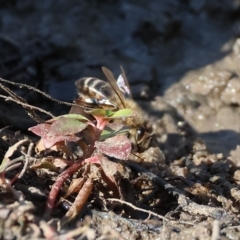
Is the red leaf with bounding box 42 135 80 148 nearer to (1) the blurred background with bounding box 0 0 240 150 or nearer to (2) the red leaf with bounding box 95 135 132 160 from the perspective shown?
(2) the red leaf with bounding box 95 135 132 160

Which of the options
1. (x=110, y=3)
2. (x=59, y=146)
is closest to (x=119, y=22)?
(x=110, y=3)

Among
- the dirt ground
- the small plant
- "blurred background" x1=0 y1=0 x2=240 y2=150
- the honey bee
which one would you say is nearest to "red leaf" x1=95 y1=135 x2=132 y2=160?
the small plant

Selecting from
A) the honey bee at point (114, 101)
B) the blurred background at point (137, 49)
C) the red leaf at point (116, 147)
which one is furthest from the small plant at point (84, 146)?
the blurred background at point (137, 49)

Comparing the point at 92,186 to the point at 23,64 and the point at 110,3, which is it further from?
the point at 110,3

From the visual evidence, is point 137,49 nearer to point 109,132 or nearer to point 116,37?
point 116,37

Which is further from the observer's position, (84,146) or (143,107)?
(143,107)

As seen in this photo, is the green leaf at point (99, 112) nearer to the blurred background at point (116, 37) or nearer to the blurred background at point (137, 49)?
the blurred background at point (137, 49)

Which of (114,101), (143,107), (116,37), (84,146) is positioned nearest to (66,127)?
(84,146)
